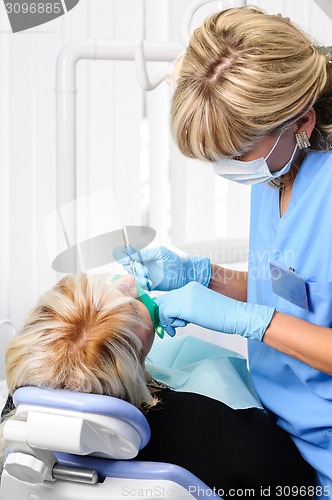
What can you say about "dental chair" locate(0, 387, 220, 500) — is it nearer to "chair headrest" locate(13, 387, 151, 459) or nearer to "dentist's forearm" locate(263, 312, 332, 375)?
"chair headrest" locate(13, 387, 151, 459)

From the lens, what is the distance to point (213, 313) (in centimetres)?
137

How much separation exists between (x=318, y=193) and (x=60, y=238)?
545 millimetres

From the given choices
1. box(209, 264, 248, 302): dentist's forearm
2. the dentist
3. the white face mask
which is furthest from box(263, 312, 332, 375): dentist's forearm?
box(209, 264, 248, 302): dentist's forearm

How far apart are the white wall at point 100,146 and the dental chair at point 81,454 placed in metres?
2.14

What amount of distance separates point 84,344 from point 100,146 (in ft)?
7.06

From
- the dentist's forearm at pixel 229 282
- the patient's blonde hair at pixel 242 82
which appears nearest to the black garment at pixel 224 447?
the dentist's forearm at pixel 229 282

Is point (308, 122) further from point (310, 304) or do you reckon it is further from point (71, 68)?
point (71, 68)

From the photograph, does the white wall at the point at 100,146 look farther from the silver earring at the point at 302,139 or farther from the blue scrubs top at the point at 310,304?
the silver earring at the point at 302,139

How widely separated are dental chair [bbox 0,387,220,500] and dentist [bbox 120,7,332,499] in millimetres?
313

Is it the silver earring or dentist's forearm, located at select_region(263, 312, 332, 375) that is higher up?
the silver earring

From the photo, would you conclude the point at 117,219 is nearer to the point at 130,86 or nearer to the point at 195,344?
the point at 195,344

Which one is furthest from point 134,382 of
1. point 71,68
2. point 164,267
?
point 71,68

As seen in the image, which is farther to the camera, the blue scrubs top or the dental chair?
the blue scrubs top

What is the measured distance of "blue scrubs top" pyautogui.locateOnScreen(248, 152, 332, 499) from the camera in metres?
1.38
